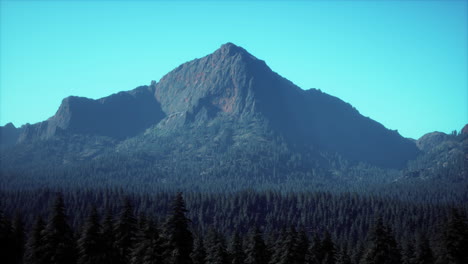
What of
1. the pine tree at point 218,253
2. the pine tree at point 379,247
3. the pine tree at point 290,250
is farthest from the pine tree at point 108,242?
the pine tree at point 379,247

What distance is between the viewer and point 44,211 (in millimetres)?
163875

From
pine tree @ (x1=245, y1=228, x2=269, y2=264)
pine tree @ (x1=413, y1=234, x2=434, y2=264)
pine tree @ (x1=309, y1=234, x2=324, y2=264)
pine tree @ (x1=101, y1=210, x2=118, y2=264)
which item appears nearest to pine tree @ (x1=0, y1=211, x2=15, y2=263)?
pine tree @ (x1=101, y1=210, x2=118, y2=264)

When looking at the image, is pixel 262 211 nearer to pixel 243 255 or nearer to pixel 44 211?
pixel 44 211

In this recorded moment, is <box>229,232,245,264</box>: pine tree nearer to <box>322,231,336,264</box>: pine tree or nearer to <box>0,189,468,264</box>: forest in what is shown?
<box>0,189,468,264</box>: forest

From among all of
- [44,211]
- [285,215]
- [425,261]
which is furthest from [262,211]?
[425,261]

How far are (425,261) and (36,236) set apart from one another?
62.8 meters

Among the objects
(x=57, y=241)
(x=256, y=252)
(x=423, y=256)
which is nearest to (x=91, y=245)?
(x=57, y=241)

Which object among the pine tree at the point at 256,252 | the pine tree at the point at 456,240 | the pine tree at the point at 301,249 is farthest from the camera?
the pine tree at the point at 256,252

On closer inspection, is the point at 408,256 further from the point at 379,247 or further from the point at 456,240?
the point at 456,240

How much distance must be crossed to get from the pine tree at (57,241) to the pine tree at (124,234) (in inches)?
188

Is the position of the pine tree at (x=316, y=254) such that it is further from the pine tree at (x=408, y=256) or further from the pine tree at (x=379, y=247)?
the pine tree at (x=408, y=256)

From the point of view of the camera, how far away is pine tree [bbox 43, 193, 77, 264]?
4506cm

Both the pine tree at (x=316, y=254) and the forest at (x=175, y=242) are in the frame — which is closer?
the forest at (x=175, y=242)

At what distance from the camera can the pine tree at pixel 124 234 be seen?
160 feet
